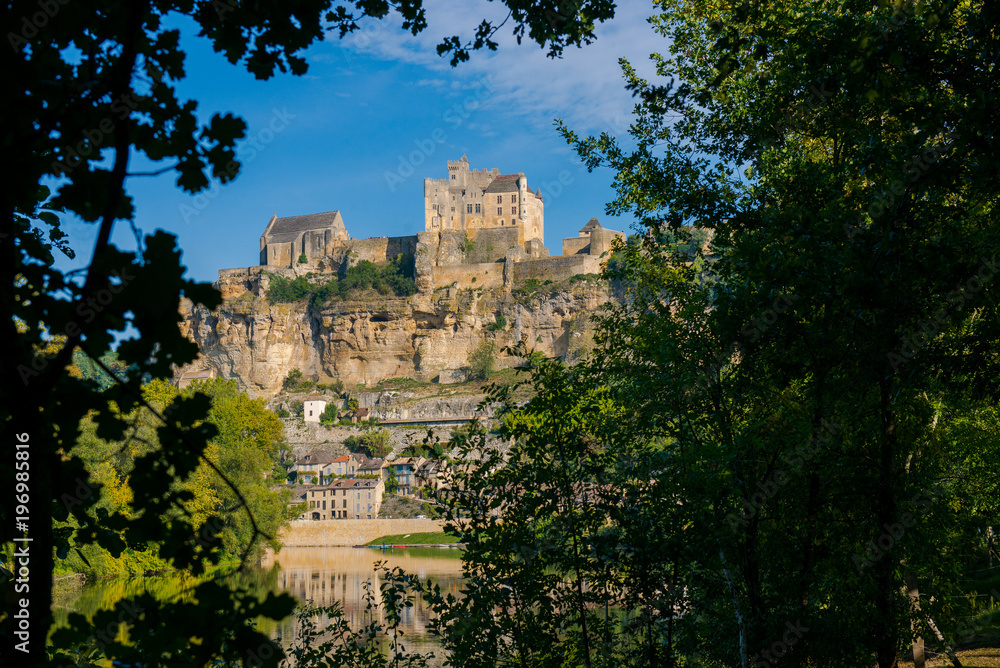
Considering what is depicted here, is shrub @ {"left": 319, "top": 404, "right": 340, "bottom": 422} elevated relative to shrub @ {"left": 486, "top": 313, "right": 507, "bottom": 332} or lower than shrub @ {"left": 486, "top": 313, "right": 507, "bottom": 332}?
lower

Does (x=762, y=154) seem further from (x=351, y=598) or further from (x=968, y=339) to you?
(x=351, y=598)

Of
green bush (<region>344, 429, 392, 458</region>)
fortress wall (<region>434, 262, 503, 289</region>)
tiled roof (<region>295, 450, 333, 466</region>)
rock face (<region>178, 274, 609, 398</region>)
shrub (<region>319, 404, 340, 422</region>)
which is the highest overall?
fortress wall (<region>434, 262, 503, 289</region>)

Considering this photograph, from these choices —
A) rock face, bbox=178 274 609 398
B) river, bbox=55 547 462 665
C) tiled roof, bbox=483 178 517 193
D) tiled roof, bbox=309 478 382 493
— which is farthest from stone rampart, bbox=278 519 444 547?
tiled roof, bbox=483 178 517 193

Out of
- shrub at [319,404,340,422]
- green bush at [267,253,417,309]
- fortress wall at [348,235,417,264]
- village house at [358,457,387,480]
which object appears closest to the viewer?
village house at [358,457,387,480]

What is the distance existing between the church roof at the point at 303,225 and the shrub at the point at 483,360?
20.8m

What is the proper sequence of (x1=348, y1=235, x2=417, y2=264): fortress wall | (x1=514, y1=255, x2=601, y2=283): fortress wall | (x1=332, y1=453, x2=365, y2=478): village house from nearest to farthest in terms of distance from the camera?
(x1=332, y1=453, x2=365, y2=478): village house < (x1=514, y1=255, x2=601, y2=283): fortress wall < (x1=348, y1=235, x2=417, y2=264): fortress wall

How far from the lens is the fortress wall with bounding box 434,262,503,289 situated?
70000 mm

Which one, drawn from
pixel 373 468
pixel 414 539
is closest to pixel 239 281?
pixel 373 468

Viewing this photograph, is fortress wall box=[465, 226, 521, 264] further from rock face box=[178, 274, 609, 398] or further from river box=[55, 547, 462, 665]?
river box=[55, 547, 462, 665]

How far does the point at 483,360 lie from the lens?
67875mm

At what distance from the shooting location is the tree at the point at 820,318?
416 cm

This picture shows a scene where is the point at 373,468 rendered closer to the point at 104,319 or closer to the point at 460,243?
the point at 460,243

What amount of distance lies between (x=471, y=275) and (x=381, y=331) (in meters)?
9.92

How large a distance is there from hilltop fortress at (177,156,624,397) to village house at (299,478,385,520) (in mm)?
17474
